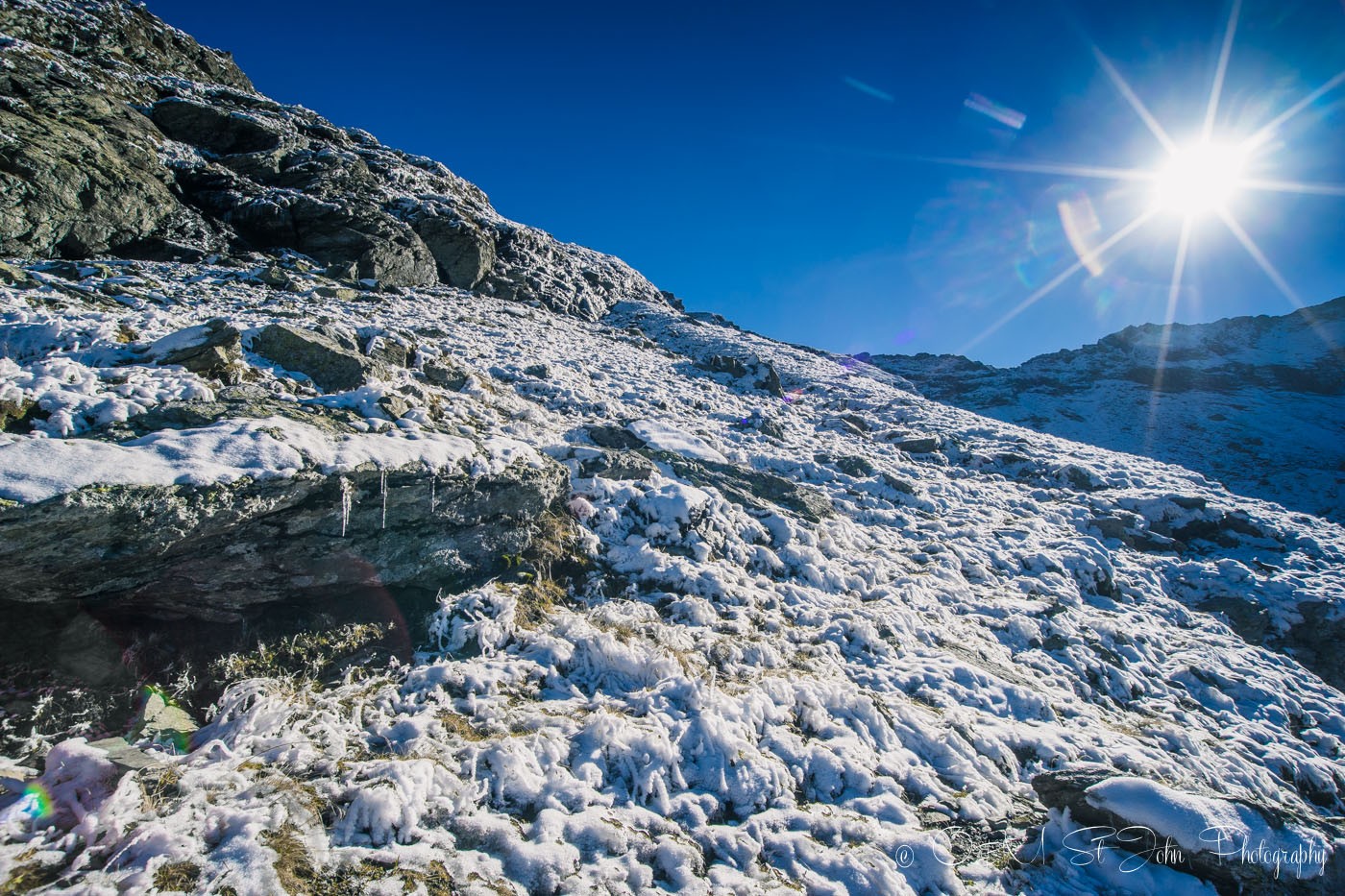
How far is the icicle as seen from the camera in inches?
235

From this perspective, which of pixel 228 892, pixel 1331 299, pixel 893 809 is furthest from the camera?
pixel 1331 299

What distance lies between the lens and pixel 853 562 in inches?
378

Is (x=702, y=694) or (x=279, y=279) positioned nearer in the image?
(x=702, y=694)

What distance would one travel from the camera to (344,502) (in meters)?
6.00

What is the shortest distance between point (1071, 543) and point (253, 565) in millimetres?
16008

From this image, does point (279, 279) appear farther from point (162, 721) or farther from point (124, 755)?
point (124, 755)

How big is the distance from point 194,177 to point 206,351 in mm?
22525

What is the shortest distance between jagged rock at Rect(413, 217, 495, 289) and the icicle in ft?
83.9

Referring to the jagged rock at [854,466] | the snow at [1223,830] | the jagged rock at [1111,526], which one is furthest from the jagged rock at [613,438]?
the jagged rock at [1111,526]

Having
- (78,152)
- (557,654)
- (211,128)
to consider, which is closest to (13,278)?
(78,152)

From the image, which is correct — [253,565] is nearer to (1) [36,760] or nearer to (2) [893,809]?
(1) [36,760]

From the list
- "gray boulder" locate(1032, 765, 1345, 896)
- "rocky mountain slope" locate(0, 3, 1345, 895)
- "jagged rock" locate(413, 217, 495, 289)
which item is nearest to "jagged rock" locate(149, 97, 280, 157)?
"jagged rock" locate(413, 217, 495, 289)

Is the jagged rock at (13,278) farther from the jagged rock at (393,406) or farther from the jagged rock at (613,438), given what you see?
the jagged rock at (613,438)

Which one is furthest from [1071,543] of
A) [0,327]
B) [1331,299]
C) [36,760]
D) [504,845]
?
[1331,299]
